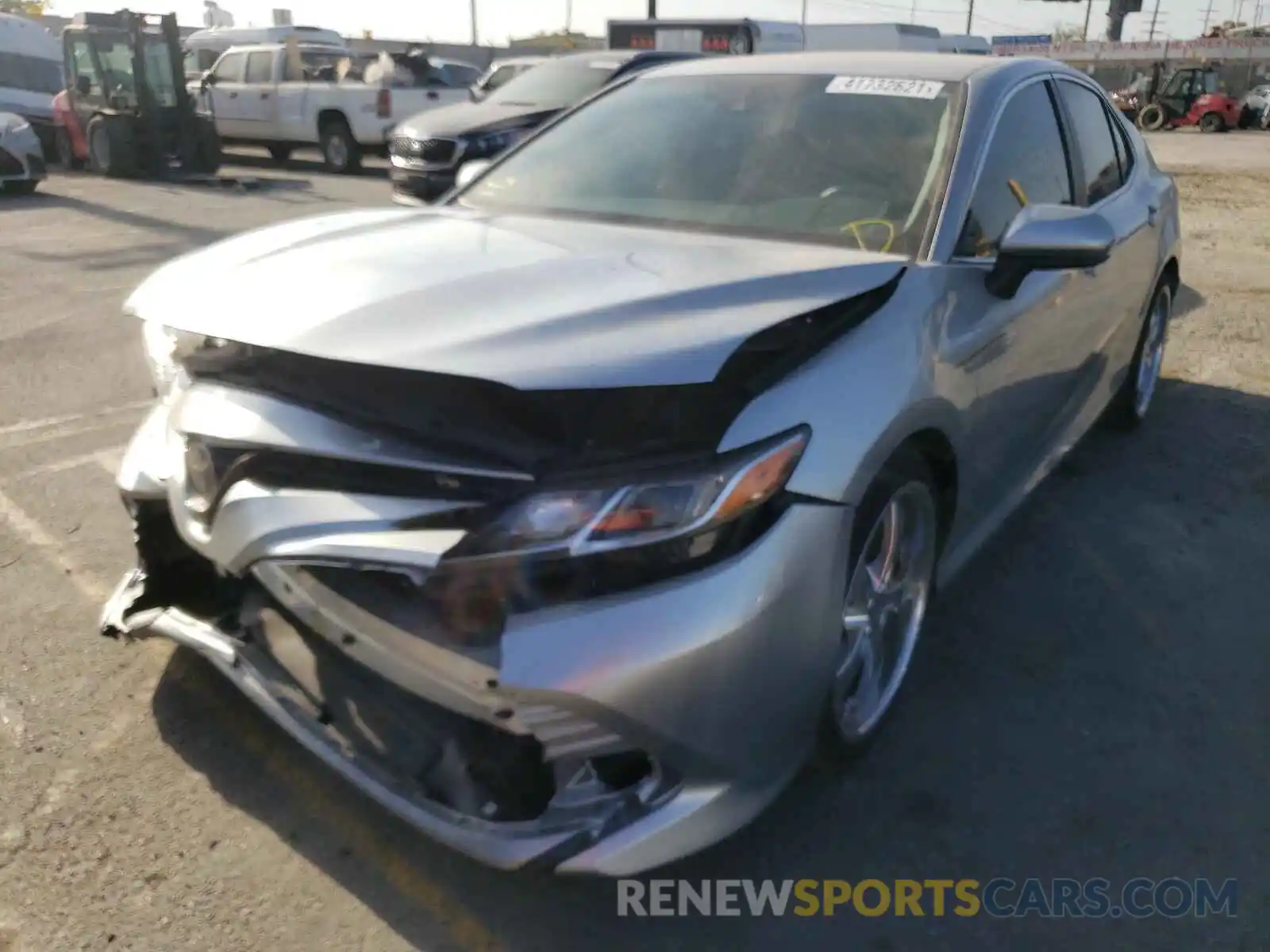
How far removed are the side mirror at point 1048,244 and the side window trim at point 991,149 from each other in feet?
0.26

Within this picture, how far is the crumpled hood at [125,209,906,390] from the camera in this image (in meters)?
1.92

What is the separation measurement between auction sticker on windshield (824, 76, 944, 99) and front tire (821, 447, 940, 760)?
125 centimetres

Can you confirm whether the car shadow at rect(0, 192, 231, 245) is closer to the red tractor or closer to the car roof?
the car roof

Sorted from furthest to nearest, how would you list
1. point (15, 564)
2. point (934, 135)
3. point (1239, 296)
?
point (1239, 296), point (15, 564), point (934, 135)

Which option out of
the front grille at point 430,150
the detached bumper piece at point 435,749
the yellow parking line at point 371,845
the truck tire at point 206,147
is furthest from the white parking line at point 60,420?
the truck tire at point 206,147

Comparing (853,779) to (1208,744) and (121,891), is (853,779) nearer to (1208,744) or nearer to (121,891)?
(1208,744)

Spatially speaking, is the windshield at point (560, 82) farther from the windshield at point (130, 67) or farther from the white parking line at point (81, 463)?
the white parking line at point (81, 463)

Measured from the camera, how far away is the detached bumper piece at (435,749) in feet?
6.24

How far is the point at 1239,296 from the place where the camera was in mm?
7949

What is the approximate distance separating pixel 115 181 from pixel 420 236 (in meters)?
14.7

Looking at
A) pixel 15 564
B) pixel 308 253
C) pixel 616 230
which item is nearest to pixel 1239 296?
pixel 616 230

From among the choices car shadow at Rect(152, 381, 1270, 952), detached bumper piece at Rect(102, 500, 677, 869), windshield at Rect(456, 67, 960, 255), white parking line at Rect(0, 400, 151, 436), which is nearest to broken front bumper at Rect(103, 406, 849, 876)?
detached bumper piece at Rect(102, 500, 677, 869)

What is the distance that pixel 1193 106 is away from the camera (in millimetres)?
36281

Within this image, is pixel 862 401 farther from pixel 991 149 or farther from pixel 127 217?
pixel 127 217
